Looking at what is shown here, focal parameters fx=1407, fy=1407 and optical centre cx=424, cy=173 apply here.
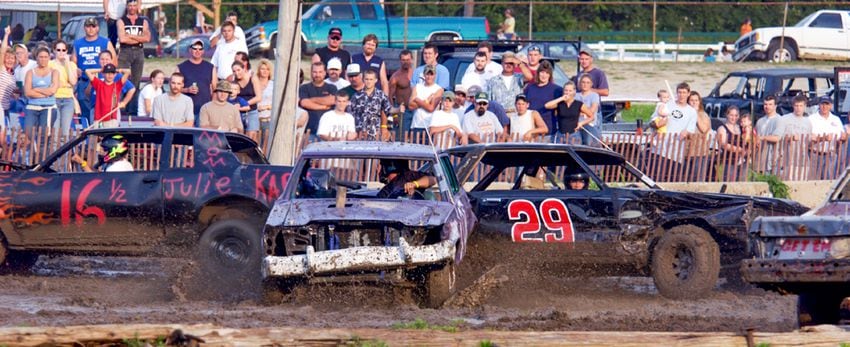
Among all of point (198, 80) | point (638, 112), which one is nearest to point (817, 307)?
point (198, 80)

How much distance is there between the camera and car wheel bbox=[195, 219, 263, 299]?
12.7 meters

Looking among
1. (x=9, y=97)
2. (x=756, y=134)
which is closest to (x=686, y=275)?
(x=756, y=134)

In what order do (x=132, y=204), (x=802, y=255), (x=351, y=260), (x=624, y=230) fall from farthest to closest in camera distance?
(x=132, y=204), (x=624, y=230), (x=351, y=260), (x=802, y=255)

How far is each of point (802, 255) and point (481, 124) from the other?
8.57 metres

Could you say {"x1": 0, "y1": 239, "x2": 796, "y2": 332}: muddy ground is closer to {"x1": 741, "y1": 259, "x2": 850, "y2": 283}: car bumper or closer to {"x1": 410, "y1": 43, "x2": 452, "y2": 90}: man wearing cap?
{"x1": 741, "y1": 259, "x2": 850, "y2": 283}: car bumper

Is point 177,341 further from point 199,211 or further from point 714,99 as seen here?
point 714,99

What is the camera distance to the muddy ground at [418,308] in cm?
1059

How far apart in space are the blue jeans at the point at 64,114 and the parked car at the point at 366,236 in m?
7.25

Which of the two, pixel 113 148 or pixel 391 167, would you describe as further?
pixel 113 148

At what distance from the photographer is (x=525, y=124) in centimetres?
1789

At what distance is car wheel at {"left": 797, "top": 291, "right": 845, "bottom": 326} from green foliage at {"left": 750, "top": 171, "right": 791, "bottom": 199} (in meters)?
8.37

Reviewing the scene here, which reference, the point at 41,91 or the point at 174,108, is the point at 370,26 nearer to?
the point at 41,91

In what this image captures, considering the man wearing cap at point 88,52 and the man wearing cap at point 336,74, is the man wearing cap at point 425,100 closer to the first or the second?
the man wearing cap at point 336,74

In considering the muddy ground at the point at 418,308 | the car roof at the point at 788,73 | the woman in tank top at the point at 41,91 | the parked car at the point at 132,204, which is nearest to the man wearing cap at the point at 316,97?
the woman in tank top at the point at 41,91
